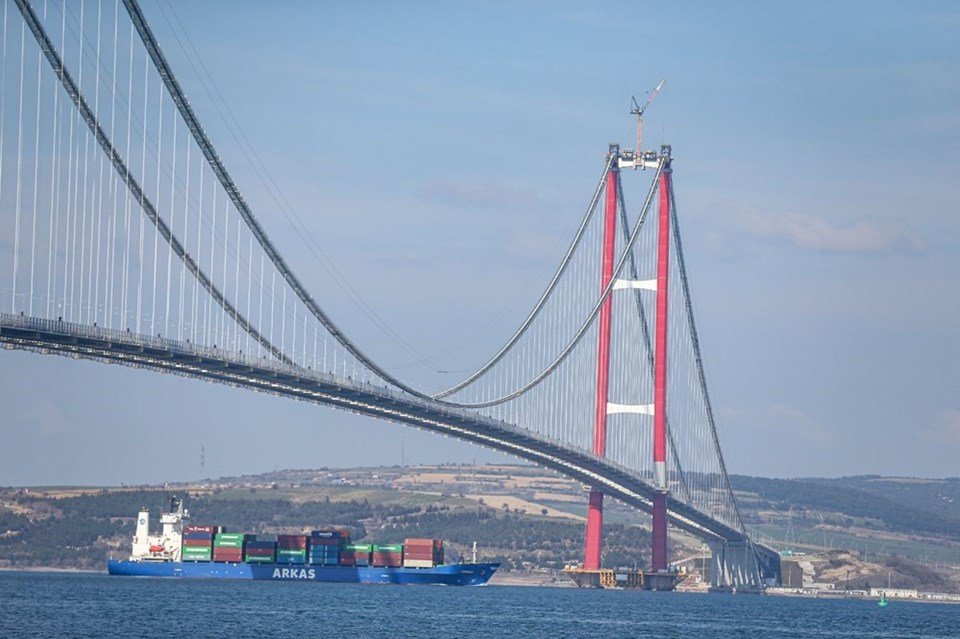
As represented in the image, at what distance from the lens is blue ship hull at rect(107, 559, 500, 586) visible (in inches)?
4281

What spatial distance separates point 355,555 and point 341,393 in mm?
30173

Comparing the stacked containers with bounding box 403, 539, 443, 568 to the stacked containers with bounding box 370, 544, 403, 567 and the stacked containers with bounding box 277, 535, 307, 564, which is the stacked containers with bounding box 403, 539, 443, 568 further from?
the stacked containers with bounding box 277, 535, 307, 564

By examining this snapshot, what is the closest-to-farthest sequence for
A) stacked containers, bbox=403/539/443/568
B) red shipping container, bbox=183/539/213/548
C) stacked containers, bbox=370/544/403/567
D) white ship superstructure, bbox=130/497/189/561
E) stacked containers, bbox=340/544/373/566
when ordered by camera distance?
stacked containers, bbox=340/544/373/566 < red shipping container, bbox=183/539/213/548 < stacked containers, bbox=370/544/403/567 < stacked containers, bbox=403/539/443/568 < white ship superstructure, bbox=130/497/189/561

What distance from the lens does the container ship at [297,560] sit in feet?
358

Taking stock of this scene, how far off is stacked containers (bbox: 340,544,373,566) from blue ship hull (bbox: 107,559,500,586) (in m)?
0.42

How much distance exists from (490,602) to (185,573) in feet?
80.7

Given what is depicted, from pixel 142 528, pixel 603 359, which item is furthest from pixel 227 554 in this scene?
pixel 603 359

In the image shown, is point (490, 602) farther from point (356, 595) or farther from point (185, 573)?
point (185, 573)

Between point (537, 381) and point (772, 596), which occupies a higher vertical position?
point (537, 381)

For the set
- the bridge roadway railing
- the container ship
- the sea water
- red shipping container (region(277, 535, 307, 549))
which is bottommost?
the sea water

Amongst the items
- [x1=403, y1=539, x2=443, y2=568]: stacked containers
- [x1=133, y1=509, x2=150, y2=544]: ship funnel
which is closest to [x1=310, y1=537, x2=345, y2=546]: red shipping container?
[x1=403, y1=539, x2=443, y2=568]: stacked containers

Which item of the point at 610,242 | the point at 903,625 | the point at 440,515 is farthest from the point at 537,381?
the point at 440,515

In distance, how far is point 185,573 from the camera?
110 m

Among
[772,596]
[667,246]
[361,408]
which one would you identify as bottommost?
[772,596]
